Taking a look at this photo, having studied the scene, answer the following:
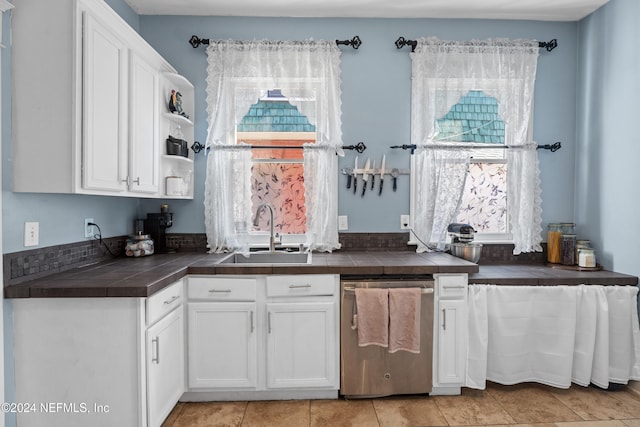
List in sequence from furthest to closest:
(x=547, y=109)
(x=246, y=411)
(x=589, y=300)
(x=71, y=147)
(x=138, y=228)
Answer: (x=547, y=109), (x=138, y=228), (x=589, y=300), (x=246, y=411), (x=71, y=147)

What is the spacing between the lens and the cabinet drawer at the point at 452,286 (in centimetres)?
239

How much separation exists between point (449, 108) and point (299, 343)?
207cm

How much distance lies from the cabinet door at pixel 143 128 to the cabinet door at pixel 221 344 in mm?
830

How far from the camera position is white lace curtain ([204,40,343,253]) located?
289 centimetres

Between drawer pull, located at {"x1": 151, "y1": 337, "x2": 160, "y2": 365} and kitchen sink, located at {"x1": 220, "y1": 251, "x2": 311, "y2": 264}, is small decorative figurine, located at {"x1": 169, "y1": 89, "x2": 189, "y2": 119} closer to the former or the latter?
kitchen sink, located at {"x1": 220, "y1": 251, "x2": 311, "y2": 264}

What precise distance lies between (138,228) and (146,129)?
855mm

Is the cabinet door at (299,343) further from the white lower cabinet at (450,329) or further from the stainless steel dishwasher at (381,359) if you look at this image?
the white lower cabinet at (450,329)

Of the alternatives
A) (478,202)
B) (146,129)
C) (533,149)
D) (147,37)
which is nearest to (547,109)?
(533,149)

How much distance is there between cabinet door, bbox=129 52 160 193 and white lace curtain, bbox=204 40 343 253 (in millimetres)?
477

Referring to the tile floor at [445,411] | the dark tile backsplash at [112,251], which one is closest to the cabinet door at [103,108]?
the dark tile backsplash at [112,251]

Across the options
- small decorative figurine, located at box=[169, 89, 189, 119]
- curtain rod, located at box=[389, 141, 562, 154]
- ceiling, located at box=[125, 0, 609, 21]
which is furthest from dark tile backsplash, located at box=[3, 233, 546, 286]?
ceiling, located at box=[125, 0, 609, 21]

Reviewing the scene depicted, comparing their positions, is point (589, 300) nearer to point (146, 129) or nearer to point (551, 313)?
point (551, 313)

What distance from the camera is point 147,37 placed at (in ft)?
9.77

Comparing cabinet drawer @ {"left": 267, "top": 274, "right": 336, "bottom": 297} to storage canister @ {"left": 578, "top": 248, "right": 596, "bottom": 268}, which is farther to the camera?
storage canister @ {"left": 578, "top": 248, "right": 596, "bottom": 268}
